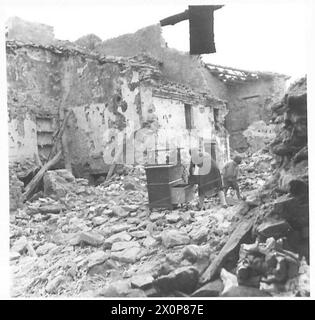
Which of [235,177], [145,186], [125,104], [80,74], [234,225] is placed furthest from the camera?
[80,74]

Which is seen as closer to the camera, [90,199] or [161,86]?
[90,199]

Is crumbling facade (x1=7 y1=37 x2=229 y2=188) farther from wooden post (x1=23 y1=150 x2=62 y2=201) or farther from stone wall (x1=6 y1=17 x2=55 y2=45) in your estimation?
stone wall (x1=6 y1=17 x2=55 y2=45)

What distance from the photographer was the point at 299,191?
3.86m

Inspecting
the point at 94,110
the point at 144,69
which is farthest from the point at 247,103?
the point at 94,110

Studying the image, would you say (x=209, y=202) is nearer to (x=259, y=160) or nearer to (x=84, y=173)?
(x=259, y=160)

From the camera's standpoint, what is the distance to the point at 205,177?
5453 millimetres

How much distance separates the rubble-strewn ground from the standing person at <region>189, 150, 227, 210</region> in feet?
0.50

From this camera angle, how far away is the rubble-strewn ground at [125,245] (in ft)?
13.4

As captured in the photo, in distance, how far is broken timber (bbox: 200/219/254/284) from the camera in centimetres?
391

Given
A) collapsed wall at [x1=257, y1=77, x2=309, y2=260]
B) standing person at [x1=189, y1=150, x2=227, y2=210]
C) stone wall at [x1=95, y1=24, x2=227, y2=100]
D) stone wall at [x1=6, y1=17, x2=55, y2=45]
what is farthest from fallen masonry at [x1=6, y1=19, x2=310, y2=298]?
stone wall at [x1=95, y1=24, x2=227, y2=100]

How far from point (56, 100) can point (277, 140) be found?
5.79 metres

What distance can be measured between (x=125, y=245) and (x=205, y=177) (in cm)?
153

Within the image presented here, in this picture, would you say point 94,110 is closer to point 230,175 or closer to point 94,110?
point 94,110

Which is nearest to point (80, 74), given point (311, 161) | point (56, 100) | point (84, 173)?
point (56, 100)
